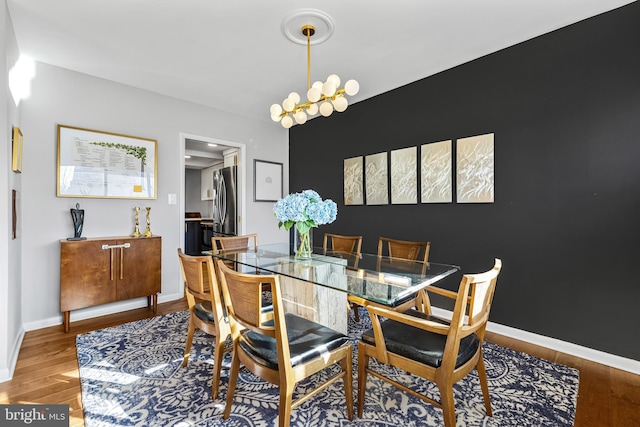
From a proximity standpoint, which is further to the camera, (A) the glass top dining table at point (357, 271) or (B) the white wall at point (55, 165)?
(B) the white wall at point (55, 165)

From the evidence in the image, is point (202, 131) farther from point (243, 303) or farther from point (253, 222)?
point (243, 303)

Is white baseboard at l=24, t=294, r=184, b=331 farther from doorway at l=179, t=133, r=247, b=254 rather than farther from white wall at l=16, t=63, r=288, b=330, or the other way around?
doorway at l=179, t=133, r=247, b=254

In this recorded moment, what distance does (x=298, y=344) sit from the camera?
4.83 ft

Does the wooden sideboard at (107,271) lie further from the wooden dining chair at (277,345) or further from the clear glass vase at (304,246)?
the wooden dining chair at (277,345)

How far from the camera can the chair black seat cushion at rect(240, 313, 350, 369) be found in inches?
54.6

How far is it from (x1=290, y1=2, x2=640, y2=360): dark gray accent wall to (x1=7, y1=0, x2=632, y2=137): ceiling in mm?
224

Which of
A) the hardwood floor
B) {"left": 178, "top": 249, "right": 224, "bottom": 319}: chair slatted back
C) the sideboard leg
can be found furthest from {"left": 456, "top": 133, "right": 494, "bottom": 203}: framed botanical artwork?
the sideboard leg

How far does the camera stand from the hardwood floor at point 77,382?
1.63 meters

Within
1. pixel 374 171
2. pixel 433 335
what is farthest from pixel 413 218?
pixel 433 335

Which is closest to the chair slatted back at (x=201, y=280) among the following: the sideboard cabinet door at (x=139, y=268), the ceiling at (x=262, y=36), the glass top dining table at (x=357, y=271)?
the glass top dining table at (x=357, y=271)

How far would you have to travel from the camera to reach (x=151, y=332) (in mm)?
2658

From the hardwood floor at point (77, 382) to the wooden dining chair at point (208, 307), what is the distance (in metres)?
0.70

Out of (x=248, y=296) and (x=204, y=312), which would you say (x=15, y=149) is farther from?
(x=248, y=296)

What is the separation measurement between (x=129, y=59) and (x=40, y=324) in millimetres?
2642
